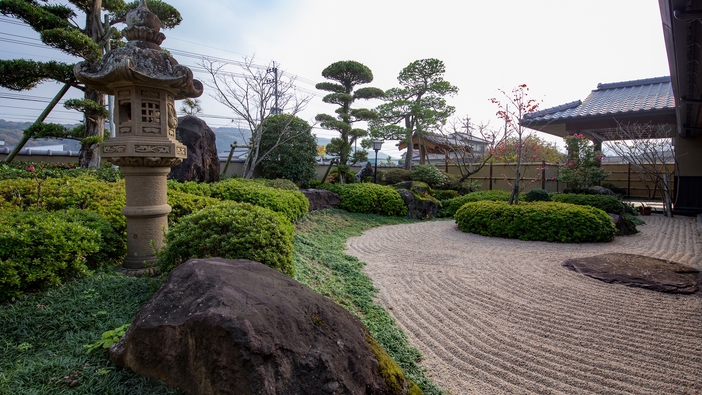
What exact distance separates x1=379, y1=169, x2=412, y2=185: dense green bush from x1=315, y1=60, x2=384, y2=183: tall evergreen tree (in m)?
1.66

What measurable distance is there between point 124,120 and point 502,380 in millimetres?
4087

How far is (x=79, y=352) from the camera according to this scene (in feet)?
7.10

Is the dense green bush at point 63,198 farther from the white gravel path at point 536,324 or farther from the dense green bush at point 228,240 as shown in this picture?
the white gravel path at point 536,324

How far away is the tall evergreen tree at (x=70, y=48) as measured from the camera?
819 centimetres

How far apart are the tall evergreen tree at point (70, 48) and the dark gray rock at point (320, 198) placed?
535 centimetres

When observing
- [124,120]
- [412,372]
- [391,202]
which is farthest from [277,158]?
[412,372]

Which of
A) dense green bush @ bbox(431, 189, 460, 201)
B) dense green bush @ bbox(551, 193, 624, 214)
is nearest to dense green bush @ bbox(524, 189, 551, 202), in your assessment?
dense green bush @ bbox(551, 193, 624, 214)

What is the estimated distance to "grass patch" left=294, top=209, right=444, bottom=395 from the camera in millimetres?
2980

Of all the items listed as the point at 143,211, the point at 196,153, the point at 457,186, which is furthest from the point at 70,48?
the point at 457,186

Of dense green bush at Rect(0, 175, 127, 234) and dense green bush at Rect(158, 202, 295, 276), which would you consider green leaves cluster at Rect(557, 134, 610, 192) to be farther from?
dense green bush at Rect(0, 175, 127, 234)

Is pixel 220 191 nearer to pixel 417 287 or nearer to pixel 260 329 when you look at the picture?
pixel 417 287

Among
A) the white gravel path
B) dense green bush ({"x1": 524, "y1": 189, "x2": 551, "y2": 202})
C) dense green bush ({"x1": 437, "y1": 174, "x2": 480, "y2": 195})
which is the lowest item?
the white gravel path

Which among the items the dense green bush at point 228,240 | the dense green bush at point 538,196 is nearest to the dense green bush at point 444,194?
the dense green bush at point 538,196

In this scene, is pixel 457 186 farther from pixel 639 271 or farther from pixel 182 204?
pixel 182 204
